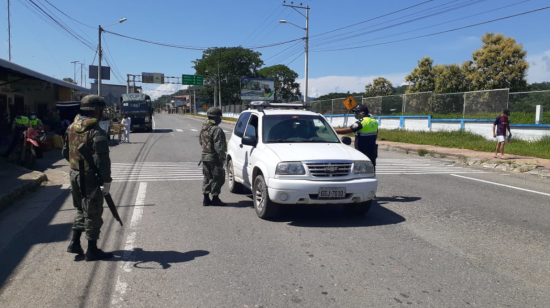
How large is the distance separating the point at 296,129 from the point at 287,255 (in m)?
2.97

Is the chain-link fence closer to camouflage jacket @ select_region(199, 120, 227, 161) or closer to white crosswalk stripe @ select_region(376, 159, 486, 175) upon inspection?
white crosswalk stripe @ select_region(376, 159, 486, 175)

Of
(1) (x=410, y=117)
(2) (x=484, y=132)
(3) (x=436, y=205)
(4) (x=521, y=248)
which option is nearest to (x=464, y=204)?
(3) (x=436, y=205)

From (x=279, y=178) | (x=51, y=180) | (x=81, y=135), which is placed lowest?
(x=51, y=180)

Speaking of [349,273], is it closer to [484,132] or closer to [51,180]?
[51,180]

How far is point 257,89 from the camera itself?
65.3 meters

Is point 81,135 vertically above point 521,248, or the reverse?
point 81,135

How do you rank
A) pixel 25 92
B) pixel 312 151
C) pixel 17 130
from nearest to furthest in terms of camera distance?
pixel 312 151
pixel 17 130
pixel 25 92

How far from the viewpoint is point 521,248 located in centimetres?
552

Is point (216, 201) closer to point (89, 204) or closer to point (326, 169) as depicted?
point (326, 169)

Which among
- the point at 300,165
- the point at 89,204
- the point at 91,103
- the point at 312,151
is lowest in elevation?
the point at 89,204

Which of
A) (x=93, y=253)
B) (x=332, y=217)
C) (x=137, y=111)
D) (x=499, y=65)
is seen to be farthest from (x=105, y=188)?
(x=499, y=65)

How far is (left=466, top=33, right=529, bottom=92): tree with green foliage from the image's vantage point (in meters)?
40.9

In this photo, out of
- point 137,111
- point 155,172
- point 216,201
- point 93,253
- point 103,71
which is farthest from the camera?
point 103,71

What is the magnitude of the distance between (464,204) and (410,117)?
2202 cm
